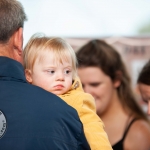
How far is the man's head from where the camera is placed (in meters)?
2.22

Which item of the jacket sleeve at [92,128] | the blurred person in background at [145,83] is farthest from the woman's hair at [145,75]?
the jacket sleeve at [92,128]

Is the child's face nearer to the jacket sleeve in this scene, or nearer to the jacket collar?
the jacket sleeve

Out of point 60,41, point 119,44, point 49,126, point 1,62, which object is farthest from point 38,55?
point 119,44

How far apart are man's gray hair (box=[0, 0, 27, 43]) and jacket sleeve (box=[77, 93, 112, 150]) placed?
17.5 inches

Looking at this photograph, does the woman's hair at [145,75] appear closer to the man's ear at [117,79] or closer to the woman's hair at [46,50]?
the man's ear at [117,79]

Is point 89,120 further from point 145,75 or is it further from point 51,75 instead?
point 145,75

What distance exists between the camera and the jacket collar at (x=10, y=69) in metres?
2.14

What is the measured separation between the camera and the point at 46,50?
8.04 feet

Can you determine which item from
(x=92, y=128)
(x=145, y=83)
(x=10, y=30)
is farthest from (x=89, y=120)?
(x=145, y=83)

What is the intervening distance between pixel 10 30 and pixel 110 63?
166 cm

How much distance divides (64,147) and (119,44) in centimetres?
335

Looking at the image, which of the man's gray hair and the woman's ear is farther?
the woman's ear

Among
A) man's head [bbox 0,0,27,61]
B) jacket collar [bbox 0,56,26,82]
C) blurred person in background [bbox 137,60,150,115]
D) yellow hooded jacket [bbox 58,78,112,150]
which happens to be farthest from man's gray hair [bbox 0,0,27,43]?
blurred person in background [bbox 137,60,150,115]

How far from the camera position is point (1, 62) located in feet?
7.08
